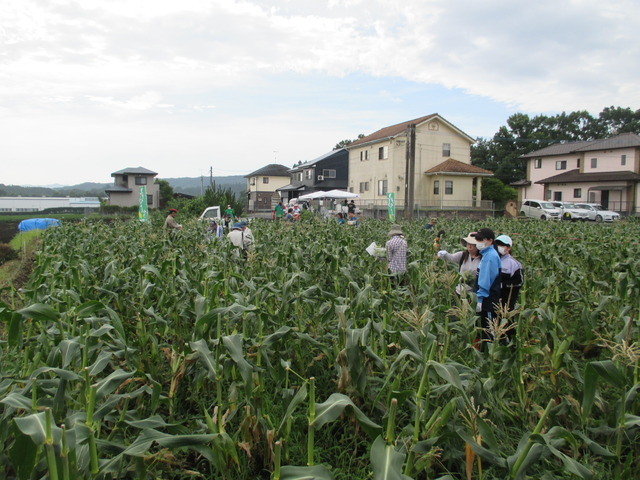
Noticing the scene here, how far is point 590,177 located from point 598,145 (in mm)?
3989

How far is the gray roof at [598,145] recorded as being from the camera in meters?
42.5

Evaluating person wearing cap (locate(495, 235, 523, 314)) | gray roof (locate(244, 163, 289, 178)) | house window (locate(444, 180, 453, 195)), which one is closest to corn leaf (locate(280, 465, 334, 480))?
person wearing cap (locate(495, 235, 523, 314))

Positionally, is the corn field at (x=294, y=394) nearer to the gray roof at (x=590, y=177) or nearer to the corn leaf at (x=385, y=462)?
the corn leaf at (x=385, y=462)

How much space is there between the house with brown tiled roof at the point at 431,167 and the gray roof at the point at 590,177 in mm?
9687

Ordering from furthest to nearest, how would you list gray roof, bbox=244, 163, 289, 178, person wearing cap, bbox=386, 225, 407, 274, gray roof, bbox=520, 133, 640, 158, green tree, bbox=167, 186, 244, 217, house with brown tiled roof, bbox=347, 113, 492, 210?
gray roof, bbox=244, 163, 289, 178 < gray roof, bbox=520, 133, 640, 158 < house with brown tiled roof, bbox=347, 113, 492, 210 < green tree, bbox=167, 186, 244, 217 < person wearing cap, bbox=386, 225, 407, 274

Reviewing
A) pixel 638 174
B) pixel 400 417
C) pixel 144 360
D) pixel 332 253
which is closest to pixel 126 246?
pixel 332 253

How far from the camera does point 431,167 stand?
4291 cm

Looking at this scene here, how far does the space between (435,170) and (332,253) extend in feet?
116

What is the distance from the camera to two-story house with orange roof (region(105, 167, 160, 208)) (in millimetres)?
61562

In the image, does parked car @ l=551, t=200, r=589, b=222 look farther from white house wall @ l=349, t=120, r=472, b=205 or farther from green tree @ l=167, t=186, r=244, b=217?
green tree @ l=167, t=186, r=244, b=217

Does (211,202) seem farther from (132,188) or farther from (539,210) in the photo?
(132,188)

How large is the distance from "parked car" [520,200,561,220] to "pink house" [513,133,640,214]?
8.75 m

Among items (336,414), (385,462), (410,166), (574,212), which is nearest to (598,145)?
(574,212)

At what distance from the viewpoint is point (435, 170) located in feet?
135
